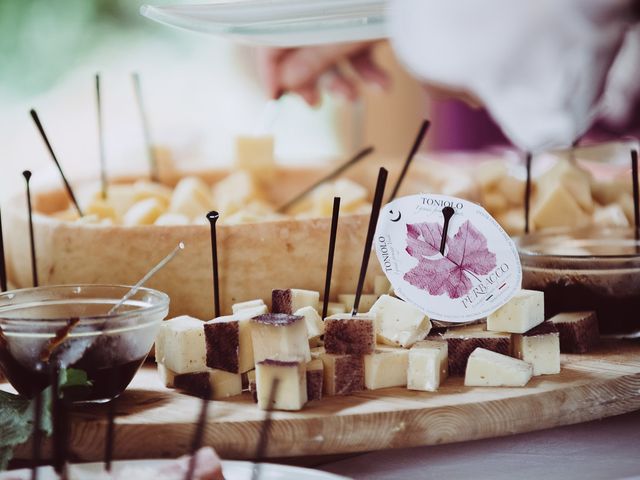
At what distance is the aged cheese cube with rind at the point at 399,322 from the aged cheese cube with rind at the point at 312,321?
81mm

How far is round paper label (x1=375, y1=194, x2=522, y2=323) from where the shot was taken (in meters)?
1.27

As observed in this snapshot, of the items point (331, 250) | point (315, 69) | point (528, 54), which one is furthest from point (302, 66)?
point (331, 250)

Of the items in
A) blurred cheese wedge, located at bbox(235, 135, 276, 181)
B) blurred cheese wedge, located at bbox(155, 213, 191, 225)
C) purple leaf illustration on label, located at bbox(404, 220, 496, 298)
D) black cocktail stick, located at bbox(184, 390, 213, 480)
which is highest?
blurred cheese wedge, located at bbox(235, 135, 276, 181)

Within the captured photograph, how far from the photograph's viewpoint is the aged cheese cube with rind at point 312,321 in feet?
4.13

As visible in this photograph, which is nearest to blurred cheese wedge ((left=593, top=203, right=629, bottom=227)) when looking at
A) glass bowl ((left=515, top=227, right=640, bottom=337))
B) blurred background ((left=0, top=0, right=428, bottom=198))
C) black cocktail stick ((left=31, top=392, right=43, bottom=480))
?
glass bowl ((left=515, top=227, right=640, bottom=337))

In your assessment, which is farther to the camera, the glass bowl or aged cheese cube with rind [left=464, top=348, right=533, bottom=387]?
the glass bowl

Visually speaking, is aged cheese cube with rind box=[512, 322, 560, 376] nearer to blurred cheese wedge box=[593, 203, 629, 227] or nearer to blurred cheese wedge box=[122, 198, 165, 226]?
blurred cheese wedge box=[593, 203, 629, 227]

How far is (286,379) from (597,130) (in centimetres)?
221

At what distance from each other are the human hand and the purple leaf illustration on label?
3.80ft

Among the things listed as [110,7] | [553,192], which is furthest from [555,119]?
[110,7]

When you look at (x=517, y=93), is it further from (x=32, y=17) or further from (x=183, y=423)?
(x=32, y=17)

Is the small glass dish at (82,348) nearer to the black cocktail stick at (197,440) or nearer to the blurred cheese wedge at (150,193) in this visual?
the black cocktail stick at (197,440)

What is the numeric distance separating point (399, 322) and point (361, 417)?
0.72 feet

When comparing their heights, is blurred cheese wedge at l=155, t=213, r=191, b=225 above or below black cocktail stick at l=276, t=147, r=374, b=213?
below
